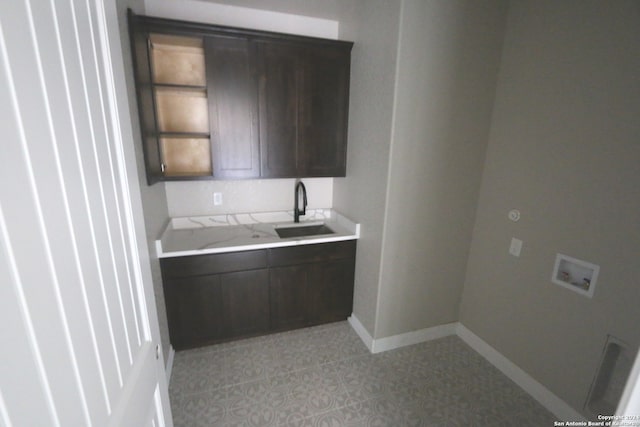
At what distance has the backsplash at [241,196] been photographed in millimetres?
2367

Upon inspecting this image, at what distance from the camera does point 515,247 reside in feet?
6.25

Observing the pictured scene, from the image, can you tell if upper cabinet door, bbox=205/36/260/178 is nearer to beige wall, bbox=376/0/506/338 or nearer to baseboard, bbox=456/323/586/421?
beige wall, bbox=376/0/506/338

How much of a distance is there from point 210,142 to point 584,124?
93.5 inches

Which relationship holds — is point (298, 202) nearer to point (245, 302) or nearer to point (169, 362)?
point (245, 302)

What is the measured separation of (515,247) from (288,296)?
1760 mm

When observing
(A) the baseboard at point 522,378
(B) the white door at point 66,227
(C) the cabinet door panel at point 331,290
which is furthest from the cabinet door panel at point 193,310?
(A) the baseboard at point 522,378

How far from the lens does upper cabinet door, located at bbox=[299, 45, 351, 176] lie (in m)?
2.18

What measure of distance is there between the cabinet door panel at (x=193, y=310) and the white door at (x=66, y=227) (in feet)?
4.20

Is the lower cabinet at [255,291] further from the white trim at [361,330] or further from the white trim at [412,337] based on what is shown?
the white trim at [412,337]

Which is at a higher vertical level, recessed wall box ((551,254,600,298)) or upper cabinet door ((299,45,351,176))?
upper cabinet door ((299,45,351,176))

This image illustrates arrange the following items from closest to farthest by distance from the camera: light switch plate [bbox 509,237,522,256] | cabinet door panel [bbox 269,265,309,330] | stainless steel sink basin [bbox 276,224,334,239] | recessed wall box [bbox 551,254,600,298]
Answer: recessed wall box [bbox 551,254,600,298], light switch plate [bbox 509,237,522,256], cabinet door panel [bbox 269,265,309,330], stainless steel sink basin [bbox 276,224,334,239]

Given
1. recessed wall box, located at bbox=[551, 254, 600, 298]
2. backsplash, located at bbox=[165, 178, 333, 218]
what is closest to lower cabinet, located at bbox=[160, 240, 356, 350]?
backsplash, located at bbox=[165, 178, 333, 218]

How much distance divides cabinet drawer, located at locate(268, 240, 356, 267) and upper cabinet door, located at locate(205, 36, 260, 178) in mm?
682

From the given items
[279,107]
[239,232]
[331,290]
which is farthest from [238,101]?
[331,290]
